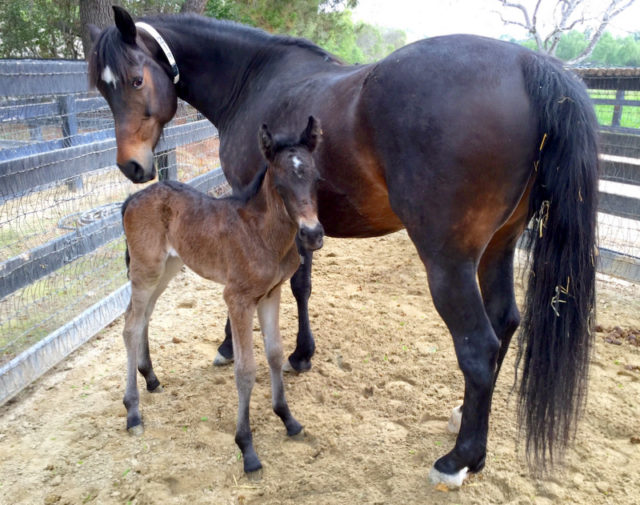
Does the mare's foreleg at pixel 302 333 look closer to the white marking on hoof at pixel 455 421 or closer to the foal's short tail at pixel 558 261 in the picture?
the white marking on hoof at pixel 455 421

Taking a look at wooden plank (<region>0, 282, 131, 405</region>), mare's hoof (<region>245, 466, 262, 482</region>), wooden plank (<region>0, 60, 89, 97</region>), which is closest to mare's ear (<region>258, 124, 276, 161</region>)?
mare's hoof (<region>245, 466, 262, 482</region>)

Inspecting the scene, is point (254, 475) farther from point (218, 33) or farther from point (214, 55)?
point (218, 33)

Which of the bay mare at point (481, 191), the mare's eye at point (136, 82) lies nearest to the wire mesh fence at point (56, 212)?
the mare's eye at point (136, 82)

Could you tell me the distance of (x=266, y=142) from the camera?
2.03 metres

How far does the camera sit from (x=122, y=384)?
10.3 feet

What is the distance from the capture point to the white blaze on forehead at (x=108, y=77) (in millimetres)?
2707

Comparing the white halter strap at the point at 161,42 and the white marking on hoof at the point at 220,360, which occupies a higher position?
the white halter strap at the point at 161,42

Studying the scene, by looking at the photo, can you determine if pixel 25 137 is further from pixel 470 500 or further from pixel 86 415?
pixel 470 500

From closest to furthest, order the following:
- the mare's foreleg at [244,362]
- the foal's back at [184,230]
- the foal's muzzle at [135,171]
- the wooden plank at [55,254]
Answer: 1. the mare's foreleg at [244,362]
2. the foal's back at [184,230]
3. the foal's muzzle at [135,171]
4. the wooden plank at [55,254]

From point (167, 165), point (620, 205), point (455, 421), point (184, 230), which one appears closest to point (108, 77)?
point (184, 230)

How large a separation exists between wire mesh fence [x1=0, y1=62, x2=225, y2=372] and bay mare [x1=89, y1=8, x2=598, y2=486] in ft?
3.82

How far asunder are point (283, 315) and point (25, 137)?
9.46 ft

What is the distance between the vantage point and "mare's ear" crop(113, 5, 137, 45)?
8.61 ft

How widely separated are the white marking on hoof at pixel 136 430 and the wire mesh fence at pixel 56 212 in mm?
1059
